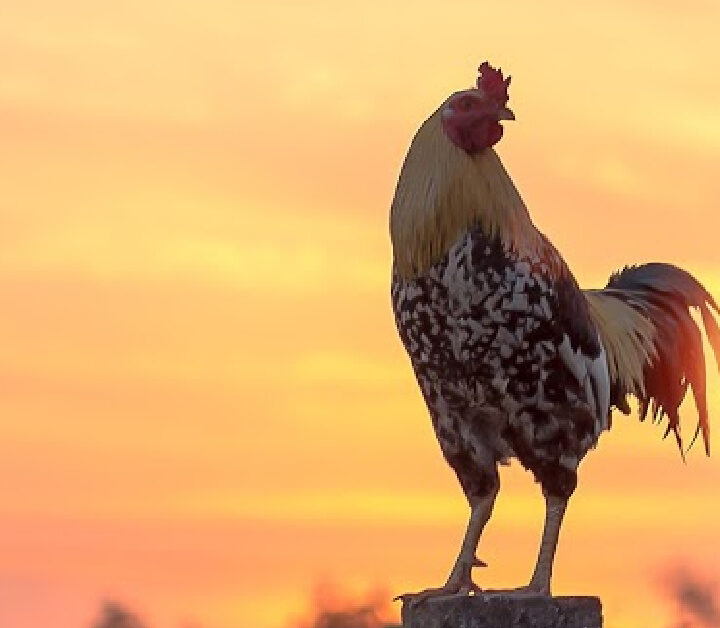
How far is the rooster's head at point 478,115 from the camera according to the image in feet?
42.7

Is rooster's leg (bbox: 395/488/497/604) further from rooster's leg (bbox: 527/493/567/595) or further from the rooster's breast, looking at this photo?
rooster's leg (bbox: 527/493/567/595)

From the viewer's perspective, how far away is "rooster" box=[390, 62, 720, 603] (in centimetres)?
1274

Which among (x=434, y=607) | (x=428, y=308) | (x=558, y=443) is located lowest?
(x=434, y=607)

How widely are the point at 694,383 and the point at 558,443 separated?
2224 millimetres

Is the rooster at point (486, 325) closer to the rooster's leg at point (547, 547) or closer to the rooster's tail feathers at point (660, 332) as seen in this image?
the rooster's leg at point (547, 547)

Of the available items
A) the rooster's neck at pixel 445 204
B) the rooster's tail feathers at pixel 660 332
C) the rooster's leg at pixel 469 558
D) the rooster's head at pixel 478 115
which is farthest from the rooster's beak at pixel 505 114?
the rooster's leg at pixel 469 558

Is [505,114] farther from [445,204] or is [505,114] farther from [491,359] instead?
[491,359]

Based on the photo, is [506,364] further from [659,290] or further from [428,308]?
[659,290]

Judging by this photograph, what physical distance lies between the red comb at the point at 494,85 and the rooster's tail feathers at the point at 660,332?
1.68 metres

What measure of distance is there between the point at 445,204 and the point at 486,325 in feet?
2.81

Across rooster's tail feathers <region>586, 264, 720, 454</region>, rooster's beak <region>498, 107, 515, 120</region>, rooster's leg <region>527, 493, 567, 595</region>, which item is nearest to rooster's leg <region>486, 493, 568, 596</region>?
rooster's leg <region>527, 493, 567, 595</region>

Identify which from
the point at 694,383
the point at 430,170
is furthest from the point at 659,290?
the point at 430,170

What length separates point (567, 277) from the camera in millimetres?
13195

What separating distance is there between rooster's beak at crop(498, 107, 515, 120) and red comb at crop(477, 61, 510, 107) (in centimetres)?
→ 4
